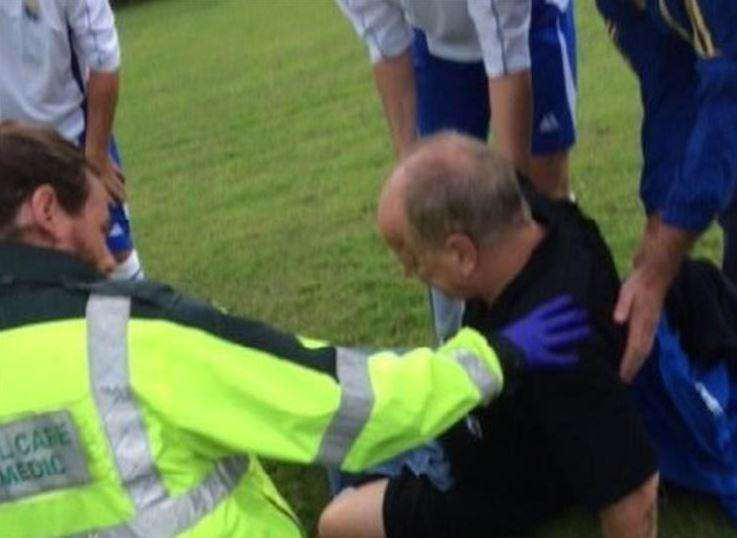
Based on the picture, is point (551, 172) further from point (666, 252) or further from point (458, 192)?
point (458, 192)

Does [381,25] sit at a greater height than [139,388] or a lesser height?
lesser

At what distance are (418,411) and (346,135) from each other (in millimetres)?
6685

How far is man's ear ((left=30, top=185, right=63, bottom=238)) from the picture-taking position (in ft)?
7.54

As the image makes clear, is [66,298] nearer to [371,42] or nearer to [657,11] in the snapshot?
[657,11]

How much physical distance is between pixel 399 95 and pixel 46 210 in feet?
6.02

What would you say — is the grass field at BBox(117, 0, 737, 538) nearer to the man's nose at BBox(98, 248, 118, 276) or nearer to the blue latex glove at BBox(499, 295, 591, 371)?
the blue latex glove at BBox(499, 295, 591, 371)

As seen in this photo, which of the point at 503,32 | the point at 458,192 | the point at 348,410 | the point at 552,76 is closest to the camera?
the point at 348,410

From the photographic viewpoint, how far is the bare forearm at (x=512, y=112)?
3.47m

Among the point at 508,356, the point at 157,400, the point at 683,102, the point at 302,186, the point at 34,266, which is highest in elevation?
the point at 34,266

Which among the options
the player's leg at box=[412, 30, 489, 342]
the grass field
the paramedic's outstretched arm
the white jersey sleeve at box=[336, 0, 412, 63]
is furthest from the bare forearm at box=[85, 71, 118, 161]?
the paramedic's outstretched arm

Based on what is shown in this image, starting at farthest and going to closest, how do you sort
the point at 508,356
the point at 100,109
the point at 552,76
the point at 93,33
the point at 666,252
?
the point at 100,109 → the point at 93,33 → the point at 552,76 → the point at 666,252 → the point at 508,356

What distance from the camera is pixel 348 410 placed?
2.29 m

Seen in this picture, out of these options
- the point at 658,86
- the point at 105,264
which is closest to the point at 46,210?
the point at 105,264

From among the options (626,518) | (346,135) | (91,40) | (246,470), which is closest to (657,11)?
(626,518)
